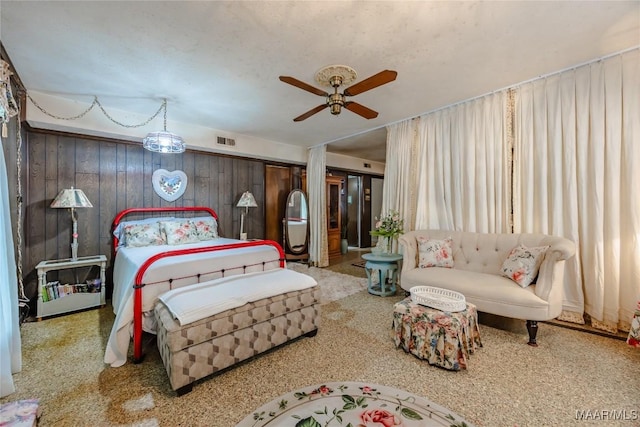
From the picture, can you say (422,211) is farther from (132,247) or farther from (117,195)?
(117,195)

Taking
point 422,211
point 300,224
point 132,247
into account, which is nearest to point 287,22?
point 422,211

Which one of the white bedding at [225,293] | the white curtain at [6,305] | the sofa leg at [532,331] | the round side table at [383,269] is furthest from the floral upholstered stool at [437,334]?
the white curtain at [6,305]

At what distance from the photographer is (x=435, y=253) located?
328cm

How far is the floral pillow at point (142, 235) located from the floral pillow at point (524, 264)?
171 inches

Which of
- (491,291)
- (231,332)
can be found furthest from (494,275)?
(231,332)

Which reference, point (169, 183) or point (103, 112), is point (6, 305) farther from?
point (169, 183)

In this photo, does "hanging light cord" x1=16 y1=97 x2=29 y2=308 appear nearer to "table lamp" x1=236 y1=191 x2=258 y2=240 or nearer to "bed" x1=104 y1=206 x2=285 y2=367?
"bed" x1=104 y1=206 x2=285 y2=367

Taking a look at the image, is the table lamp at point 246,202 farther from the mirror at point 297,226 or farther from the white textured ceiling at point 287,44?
the white textured ceiling at point 287,44

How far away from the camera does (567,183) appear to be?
274 cm

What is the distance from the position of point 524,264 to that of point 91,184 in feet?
18.0

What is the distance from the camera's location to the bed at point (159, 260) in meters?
2.14

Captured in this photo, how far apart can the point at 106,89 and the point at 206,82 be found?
3.92ft

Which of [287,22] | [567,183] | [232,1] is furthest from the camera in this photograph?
[567,183]

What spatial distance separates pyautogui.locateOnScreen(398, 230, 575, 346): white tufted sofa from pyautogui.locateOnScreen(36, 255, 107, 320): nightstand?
153 inches
